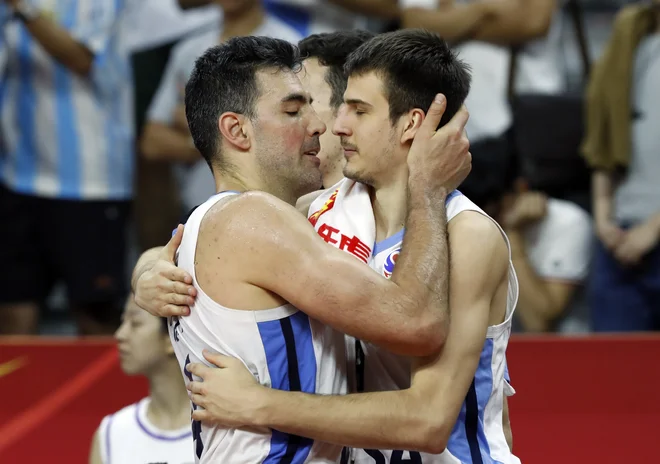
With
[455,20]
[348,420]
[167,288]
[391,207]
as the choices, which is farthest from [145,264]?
[455,20]

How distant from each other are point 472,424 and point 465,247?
462mm

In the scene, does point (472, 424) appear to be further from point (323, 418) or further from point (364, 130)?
point (364, 130)

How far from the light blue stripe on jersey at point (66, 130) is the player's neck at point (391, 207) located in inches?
129

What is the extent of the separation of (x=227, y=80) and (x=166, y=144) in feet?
10.1

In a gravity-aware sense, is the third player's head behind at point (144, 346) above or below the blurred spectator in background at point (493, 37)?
below

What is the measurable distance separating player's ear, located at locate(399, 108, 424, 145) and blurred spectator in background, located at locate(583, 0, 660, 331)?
2.61m

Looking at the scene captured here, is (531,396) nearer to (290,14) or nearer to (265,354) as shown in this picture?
(265,354)

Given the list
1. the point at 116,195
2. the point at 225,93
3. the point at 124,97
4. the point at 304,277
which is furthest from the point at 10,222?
the point at 304,277

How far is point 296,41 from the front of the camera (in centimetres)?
529

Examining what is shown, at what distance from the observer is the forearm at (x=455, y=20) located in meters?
5.49

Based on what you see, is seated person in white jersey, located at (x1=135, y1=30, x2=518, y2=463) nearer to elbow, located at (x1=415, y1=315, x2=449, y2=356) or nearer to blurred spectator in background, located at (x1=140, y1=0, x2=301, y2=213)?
elbow, located at (x1=415, y1=315, x2=449, y2=356)

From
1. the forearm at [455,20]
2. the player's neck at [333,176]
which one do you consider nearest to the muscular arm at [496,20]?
the forearm at [455,20]

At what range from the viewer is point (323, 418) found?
7.98ft

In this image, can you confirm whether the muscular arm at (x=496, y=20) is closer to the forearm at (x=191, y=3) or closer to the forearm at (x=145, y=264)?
the forearm at (x=191, y=3)
